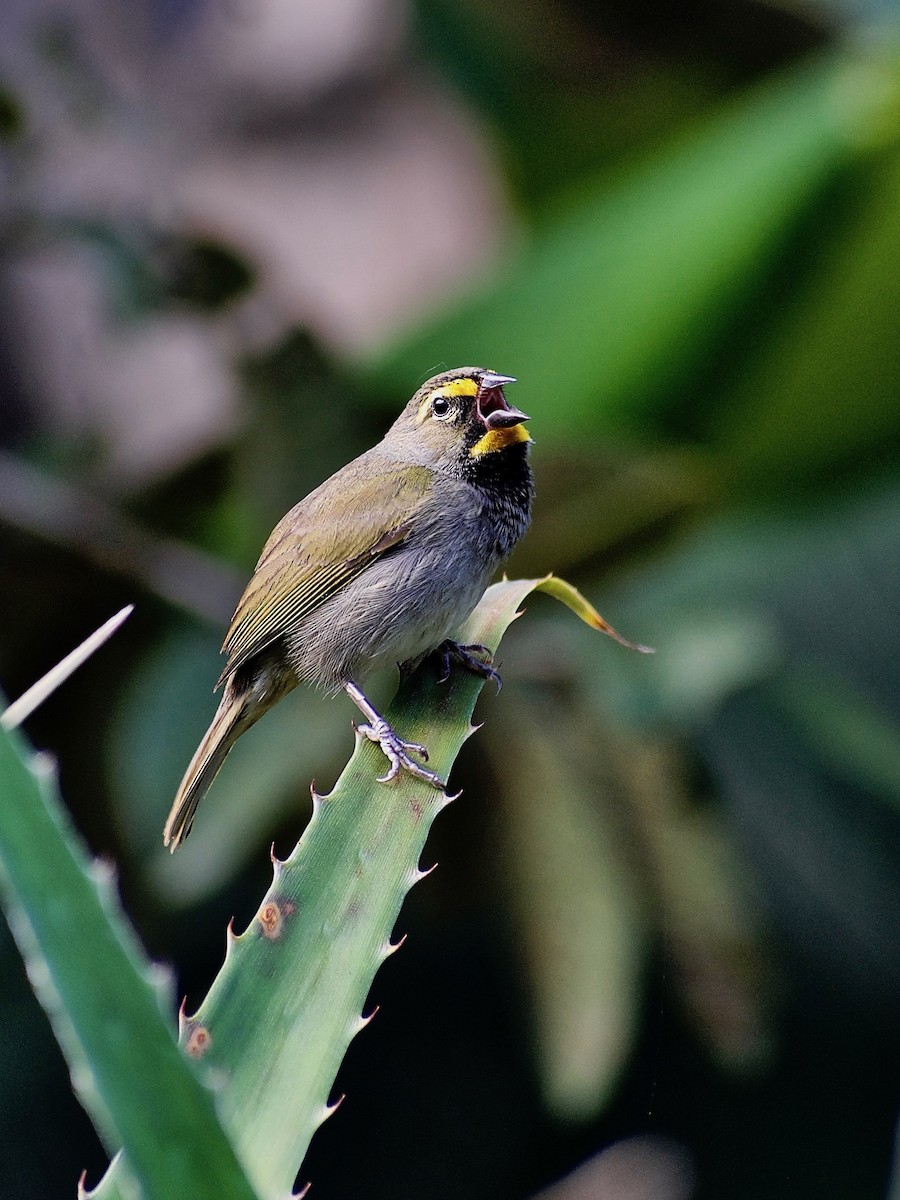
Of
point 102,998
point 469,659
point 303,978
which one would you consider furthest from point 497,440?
point 102,998

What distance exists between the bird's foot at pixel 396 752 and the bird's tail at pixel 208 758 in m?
0.29

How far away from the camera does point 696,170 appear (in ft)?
12.6

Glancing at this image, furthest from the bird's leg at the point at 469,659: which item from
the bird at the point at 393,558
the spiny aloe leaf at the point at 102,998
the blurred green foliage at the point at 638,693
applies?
the spiny aloe leaf at the point at 102,998

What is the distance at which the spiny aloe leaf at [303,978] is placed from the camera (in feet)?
4.77

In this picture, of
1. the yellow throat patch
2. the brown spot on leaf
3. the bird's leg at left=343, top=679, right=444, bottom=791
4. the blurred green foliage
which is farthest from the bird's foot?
the blurred green foliage

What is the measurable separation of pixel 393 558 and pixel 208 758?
53 cm

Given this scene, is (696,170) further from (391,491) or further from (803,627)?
(391,491)

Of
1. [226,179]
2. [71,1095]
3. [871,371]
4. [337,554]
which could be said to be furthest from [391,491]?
[226,179]

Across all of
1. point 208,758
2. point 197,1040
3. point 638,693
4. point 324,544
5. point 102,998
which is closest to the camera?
point 102,998

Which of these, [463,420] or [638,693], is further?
[638,693]

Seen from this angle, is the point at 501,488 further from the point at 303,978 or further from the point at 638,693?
the point at 303,978

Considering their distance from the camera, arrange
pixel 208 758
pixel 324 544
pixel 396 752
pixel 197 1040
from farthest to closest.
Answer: pixel 324 544, pixel 208 758, pixel 396 752, pixel 197 1040

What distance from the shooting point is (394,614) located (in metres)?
2.47

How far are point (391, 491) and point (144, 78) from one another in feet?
12.9
